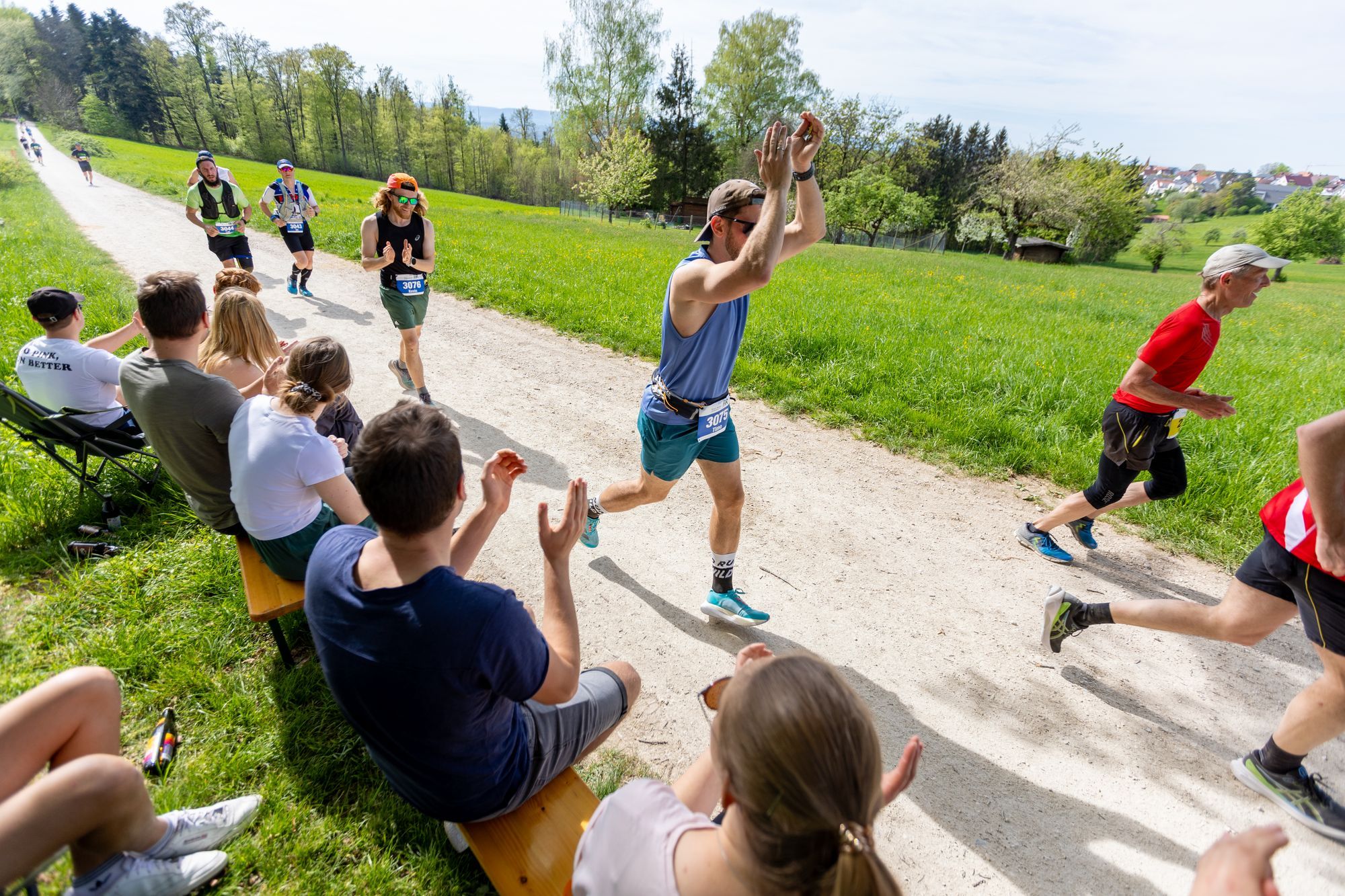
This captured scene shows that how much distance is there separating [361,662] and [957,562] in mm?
3708

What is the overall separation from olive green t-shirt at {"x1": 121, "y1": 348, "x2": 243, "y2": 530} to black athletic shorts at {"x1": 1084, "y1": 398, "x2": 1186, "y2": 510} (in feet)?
16.5

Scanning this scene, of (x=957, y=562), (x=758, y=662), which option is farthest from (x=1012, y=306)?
(x=758, y=662)

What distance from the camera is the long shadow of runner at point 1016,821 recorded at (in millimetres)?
2275

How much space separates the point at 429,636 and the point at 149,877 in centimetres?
127

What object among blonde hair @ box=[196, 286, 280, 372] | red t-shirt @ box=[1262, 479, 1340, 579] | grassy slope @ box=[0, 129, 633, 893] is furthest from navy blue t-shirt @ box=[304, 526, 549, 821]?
red t-shirt @ box=[1262, 479, 1340, 579]

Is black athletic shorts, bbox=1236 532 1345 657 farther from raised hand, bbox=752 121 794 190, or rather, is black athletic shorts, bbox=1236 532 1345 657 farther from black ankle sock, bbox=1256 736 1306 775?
raised hand, bbox=752 121 794 190

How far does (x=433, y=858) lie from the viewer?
83.4 inches

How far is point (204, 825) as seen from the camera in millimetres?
2066

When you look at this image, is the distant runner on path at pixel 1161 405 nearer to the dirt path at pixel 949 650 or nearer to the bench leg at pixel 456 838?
the dirt path at pixel 949 650

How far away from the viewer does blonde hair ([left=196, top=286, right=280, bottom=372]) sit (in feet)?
12.0

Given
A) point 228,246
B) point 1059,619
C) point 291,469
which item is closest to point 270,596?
point 291,469

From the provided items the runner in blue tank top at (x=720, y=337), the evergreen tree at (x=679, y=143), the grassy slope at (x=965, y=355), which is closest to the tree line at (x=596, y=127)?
the evergreen tree at (x=679, y=143)

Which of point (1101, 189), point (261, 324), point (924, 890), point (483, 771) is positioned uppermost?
point (1101, 189)

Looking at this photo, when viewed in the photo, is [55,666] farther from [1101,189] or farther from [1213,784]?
[1101,189]
